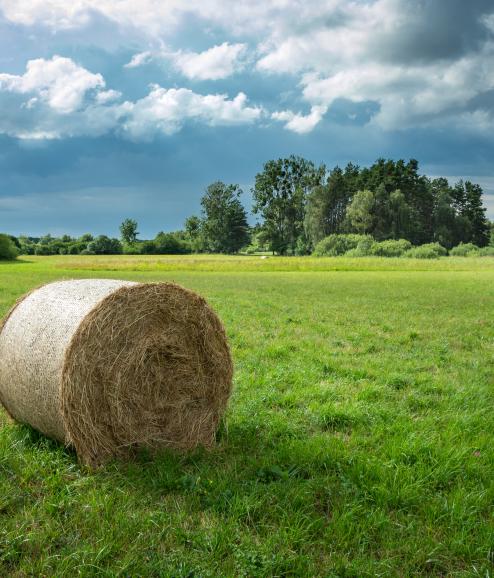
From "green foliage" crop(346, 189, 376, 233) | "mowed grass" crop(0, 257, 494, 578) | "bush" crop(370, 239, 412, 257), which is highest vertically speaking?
Answer: "green foliage" crop(346, 189, 376, 233)

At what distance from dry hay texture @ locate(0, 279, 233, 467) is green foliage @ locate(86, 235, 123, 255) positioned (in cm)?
9421

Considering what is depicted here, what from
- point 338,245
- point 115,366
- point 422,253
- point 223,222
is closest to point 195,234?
point 223,222

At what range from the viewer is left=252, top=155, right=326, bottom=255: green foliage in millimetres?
102625

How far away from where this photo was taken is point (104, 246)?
9856 centimetres

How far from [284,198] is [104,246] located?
36972 mm

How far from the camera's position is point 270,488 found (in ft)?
14.0

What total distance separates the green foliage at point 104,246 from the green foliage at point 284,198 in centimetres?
2883

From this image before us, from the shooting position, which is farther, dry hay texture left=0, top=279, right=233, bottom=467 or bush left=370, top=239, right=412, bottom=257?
bush left=370, top=239, right=412, bottom=257

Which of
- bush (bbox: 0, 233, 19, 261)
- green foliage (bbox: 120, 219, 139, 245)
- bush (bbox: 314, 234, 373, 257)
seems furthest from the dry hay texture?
green foliage (bbox: 120, 219, 139, 245)

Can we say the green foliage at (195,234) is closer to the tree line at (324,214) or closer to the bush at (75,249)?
the tree line at (324,214)

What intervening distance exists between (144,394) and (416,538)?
2789 mm

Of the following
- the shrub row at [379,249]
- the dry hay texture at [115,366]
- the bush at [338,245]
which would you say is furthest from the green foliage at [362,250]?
the dry hay texture at [115,366]

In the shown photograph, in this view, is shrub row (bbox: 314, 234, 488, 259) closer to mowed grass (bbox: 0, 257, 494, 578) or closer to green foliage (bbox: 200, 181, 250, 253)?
green foliage (bbox: 200, 181, 250, 253)

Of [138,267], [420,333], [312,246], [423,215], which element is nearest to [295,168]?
[312,246]
